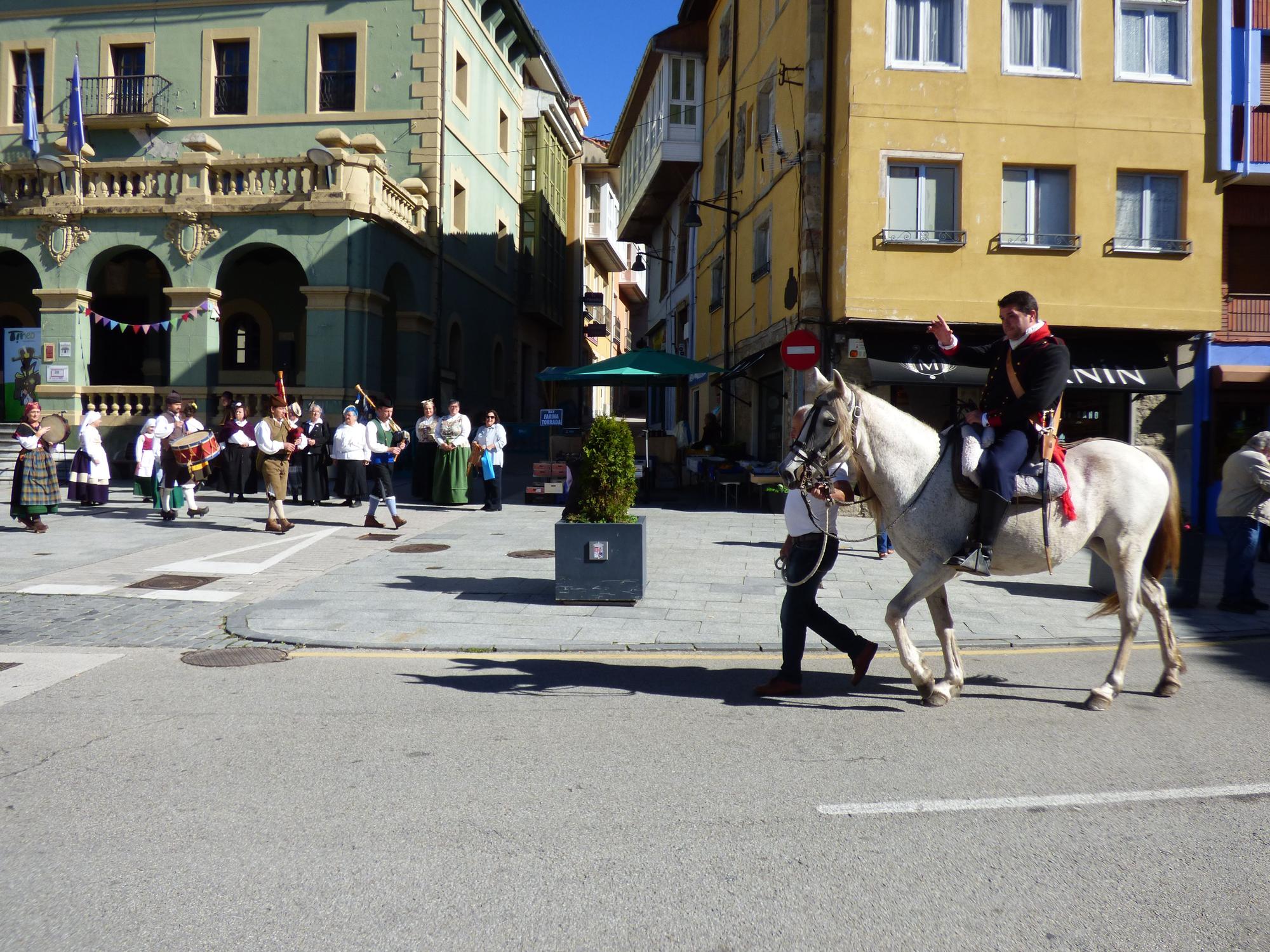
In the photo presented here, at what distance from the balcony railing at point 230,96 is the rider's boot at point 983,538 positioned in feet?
87.0

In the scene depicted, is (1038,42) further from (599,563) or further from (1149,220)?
(599,563)

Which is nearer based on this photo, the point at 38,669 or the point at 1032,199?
the point at 38,669

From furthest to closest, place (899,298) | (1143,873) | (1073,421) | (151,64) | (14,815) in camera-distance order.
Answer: (151,64), (1073,421), (899,298), (14,815), (1143,873)

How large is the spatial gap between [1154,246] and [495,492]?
1228 centimetres

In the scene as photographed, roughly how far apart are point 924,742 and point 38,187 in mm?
25653

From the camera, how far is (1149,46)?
56.8 feet

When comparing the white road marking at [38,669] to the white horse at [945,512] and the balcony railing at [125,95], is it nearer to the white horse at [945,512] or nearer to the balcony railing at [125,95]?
the white horse at [945,512]

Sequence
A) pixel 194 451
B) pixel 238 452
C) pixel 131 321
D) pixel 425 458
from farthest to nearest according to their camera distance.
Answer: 1. pixel 131 321
2. pixel 425 458
3. pixel 238 452
4. pixel 194 451

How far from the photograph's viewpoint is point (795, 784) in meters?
4.38

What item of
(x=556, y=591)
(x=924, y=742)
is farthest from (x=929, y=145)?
(x=924, y=742)

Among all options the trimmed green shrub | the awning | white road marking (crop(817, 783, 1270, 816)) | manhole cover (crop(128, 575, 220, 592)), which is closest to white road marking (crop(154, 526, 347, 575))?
manhole cover (crop(128, 575, 220, 592))

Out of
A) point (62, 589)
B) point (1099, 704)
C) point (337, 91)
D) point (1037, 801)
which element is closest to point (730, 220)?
point (337, 91)

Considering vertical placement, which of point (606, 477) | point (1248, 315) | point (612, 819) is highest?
point (1248, 315)

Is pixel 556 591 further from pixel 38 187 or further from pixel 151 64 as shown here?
pixel 151 64
